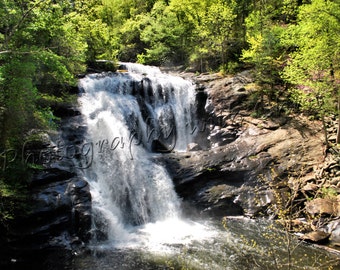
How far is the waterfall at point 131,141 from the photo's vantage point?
14.0 metres

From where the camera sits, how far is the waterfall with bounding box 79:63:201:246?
1398 cm

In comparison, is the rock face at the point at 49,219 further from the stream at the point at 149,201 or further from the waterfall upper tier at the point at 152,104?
the waterfall upper tier at the point at 152,104

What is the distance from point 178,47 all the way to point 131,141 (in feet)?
58.8

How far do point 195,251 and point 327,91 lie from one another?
11985 millimetres

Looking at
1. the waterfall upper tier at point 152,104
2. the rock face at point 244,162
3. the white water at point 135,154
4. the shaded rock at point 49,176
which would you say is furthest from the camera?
the waterfall upper tier at point 152,104

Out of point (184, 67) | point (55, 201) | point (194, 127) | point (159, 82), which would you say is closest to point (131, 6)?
point (184, 67)

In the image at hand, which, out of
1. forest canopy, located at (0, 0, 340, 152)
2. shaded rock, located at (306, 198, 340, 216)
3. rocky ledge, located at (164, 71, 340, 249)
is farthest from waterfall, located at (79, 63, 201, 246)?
shaded rock, located at (306, 198, 340, 216)

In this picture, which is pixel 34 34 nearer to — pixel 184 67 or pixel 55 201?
pixel 55 201

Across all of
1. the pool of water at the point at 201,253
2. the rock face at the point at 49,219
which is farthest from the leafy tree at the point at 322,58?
the rock face at the point at 49,219

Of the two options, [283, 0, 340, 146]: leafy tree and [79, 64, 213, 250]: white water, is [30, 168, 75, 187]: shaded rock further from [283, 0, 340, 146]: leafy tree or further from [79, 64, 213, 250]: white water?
[283, 0, 340, 146]: leafy tree

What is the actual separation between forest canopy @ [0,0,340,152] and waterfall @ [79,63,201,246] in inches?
94.0

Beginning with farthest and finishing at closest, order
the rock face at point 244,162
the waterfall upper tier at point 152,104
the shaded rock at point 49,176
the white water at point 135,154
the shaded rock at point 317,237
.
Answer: the waterfall upper tier at point 152,104, the rock face at point 244,162, the white water at point 135,154, the shaded rock at point 49,176, the shaded rock at point 317,237

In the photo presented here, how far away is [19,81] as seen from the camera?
35.4 ft

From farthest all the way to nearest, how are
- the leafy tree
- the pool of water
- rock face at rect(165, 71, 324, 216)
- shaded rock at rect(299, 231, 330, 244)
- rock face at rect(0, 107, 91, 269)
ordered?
the leafy tree
rock face at rect(165, 71, 324, 216)
shaded rock at rect(299, 231, 330, 244)
rock face at rect(0, 107, 91, 269)
the pool of water
